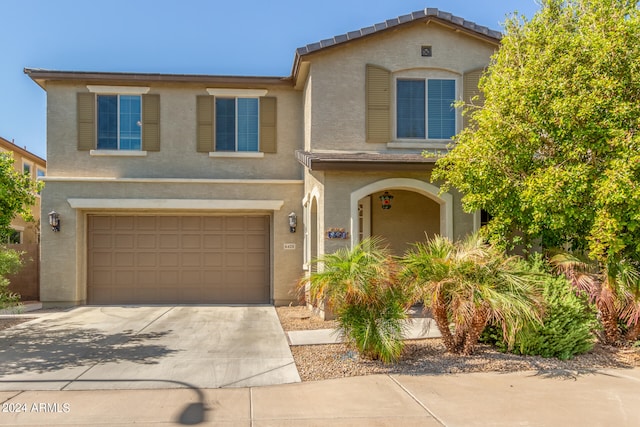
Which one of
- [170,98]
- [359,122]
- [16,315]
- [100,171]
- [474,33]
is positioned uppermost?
[474,33]

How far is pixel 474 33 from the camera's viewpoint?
12.4 m

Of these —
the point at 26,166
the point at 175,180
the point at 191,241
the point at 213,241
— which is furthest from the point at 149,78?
the point at 26,166

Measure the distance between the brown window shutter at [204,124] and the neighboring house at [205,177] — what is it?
0.03 m

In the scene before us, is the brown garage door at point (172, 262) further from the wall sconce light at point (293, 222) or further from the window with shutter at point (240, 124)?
the window with shutter at point (240, 124)

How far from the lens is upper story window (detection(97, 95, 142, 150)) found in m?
13.7

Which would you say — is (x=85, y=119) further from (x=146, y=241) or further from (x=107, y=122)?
(x=146, y=241)

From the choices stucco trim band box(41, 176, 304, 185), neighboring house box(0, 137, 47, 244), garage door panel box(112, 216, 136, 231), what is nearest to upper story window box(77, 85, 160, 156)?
stucco trim band box(41, 176, 304, 185)

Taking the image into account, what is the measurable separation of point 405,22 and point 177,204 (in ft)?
24.3

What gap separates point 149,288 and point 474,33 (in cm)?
1069

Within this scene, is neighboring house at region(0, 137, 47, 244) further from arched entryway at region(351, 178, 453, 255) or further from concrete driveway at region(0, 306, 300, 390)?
arched entryway at region(351, 178, 453, 255)

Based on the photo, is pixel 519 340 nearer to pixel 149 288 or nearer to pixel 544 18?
pixel 544 18

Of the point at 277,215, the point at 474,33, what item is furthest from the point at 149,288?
the point at 474,33

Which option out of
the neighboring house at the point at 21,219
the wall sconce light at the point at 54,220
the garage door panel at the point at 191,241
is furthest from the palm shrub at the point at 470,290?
the neighboring house at the point at 21,219

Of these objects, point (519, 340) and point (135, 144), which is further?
point (135, 144)
